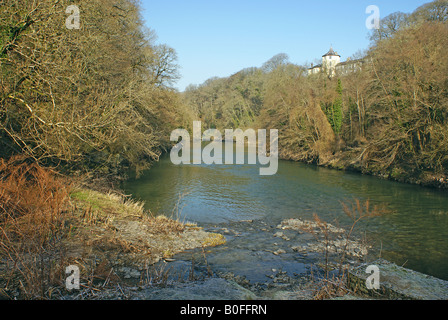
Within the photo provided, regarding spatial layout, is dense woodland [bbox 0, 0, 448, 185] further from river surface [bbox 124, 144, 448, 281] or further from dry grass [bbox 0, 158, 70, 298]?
river surface [bbox 124, 144, 448, 281]

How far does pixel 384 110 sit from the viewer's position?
23984 mm

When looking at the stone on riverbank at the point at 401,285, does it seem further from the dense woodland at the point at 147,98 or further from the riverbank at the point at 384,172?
the riverbank at the point at 384,172

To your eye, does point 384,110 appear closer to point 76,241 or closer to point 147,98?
point 147,98

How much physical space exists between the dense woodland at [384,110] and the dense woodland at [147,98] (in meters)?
0.09

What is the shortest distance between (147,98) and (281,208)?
9338 mm

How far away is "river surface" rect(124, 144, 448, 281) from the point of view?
355 inches

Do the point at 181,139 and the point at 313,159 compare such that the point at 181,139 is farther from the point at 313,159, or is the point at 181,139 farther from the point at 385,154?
the point at 385,154

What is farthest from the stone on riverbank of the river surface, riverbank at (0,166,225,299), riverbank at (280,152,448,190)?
riverbank at (280,152,448,190)

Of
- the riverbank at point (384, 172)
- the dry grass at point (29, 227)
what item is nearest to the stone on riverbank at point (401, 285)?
the dry grass at point (29, 227)

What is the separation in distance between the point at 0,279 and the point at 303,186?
55.9ft

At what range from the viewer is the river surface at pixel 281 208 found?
29.6 feet

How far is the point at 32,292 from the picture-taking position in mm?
4426
